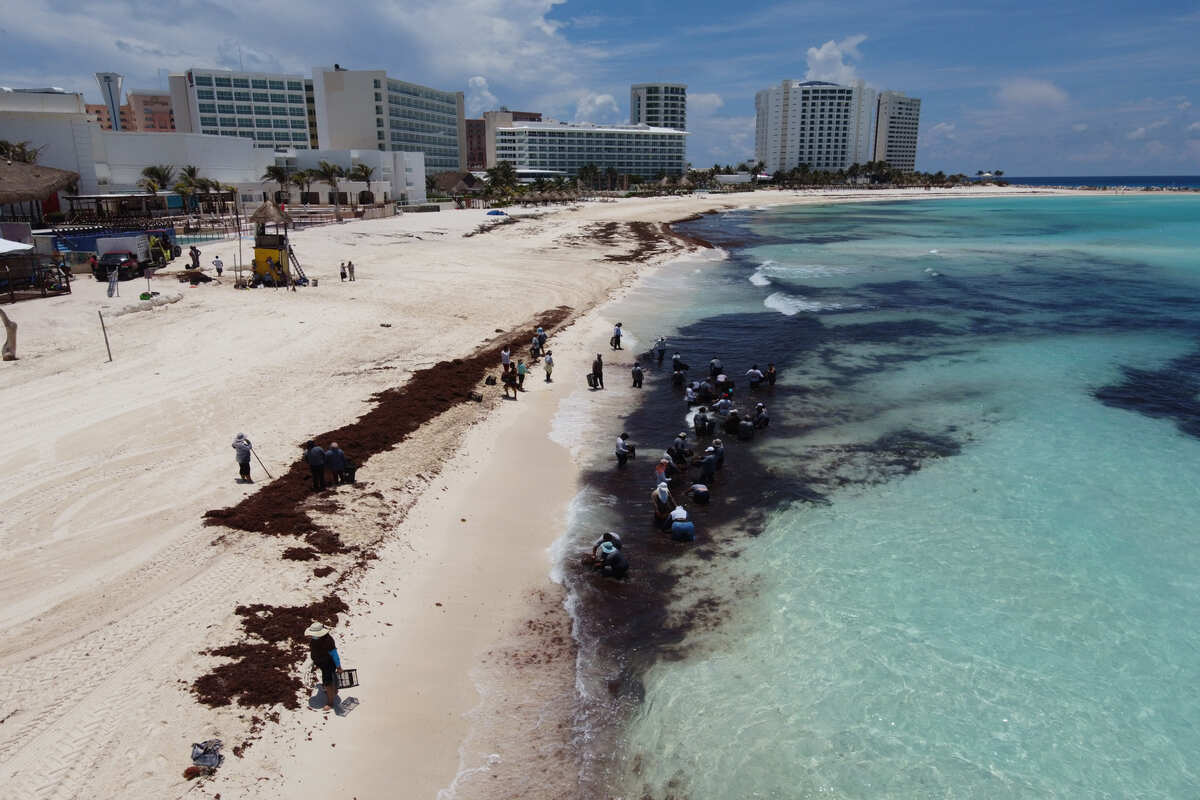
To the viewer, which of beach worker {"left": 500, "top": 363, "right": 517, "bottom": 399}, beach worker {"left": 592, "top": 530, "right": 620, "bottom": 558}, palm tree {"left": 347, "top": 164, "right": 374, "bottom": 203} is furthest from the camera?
palm tree {"left": 347, "top": 164, "right": 374, "bottom": 203}

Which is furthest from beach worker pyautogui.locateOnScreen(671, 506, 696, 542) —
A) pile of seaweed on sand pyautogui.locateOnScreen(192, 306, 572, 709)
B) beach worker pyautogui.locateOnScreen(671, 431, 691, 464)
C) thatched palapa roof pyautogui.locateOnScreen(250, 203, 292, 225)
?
thatched palapa roof pyautogui.locateOnScreen(250, 203, 292, 225)

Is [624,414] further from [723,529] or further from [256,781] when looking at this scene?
[256,781]

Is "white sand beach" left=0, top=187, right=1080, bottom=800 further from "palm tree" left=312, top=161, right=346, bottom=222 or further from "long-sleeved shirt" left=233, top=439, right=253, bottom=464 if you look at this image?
"palm tree" left=312, top=161, right=346, bottom=222

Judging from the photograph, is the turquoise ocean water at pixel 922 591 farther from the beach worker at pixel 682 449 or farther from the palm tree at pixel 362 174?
the palm tree at pixel 362 174

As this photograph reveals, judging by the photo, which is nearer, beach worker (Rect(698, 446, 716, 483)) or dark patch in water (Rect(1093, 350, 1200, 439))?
beach worker (Rect(698, 446, 716, 483))

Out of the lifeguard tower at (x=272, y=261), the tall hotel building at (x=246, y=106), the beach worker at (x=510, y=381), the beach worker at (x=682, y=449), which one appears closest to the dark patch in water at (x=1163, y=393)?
the beach worker at (x=682, y=449)

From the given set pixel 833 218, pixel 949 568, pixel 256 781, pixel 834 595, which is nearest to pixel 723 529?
pixel 834 595
